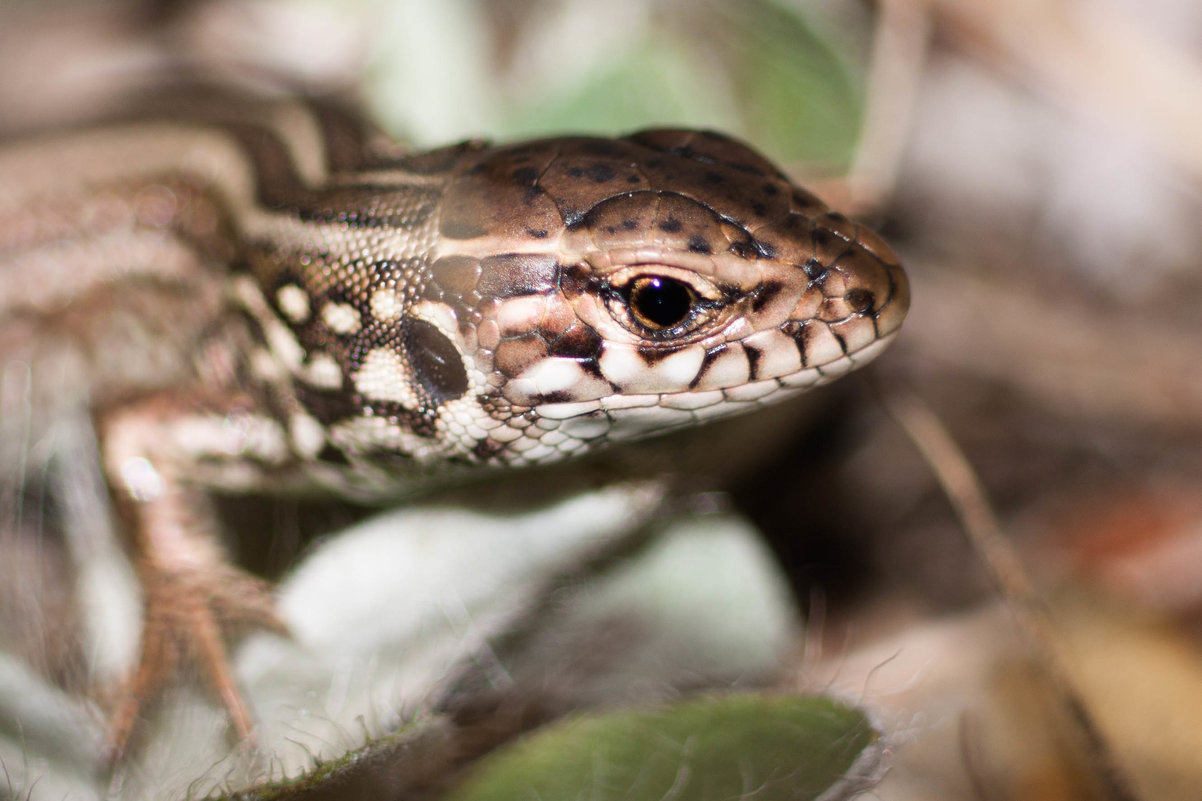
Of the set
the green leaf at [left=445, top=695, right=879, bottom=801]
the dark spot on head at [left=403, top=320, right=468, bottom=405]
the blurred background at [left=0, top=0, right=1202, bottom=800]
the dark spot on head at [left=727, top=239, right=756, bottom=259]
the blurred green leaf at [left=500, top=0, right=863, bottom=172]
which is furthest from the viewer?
the blurred green leaf at [left=500, top=0, right=863, bottom=172]

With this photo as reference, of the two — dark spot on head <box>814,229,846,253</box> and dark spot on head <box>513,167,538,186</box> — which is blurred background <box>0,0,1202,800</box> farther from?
dark spot on head <box>513,167,538,186</box>

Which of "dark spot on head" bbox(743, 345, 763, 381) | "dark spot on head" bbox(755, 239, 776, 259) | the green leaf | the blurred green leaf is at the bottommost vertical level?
the green leaf

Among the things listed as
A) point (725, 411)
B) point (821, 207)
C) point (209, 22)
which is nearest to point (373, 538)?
point (725, 411)

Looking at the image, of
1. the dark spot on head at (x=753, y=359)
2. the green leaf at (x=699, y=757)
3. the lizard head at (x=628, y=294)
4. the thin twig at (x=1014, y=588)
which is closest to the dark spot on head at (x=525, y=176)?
the lizard head at (x=628, y=294)

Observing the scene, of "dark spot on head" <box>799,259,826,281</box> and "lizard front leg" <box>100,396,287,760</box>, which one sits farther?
"lizard front leg" <box>100,396,287,760</box>

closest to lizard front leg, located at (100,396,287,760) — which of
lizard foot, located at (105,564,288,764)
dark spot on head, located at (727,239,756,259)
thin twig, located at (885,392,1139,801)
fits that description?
lizard foot, located at (105,564,288,764)

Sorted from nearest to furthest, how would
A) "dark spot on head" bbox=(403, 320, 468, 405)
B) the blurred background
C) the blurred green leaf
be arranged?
"dark spot on head" bbox=(403, 320, 468, 405), the blurred background, the blurred green leaf

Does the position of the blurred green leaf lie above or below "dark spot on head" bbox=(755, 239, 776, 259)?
above
